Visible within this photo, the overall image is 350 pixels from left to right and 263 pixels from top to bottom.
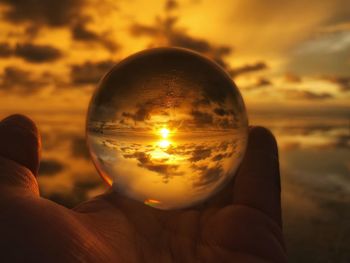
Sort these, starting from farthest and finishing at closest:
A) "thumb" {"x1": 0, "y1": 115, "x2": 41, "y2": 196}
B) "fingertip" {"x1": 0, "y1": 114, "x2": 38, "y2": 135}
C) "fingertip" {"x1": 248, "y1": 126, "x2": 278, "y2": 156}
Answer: "fingertip" {"x1": 248, "y1": 126, "x2": 278, "y2": 156}, "fingertip" {"x1": 0, "y1": 114, "x2": 38, "y2": 135}, "thumb" {"x1": 0, "y1": 115, "x2": 41, "y2": 196}

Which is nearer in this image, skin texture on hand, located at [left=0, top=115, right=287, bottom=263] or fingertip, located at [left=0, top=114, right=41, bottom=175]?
skin texture on hand, located at [left=0, top=115, right=287, bottom=263]

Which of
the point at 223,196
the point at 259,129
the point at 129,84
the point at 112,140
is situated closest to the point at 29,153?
the point at 112,140

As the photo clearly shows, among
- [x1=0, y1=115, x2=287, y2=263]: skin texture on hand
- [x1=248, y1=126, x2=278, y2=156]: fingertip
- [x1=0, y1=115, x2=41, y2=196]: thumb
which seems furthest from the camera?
[x1=248, y1=126, x2=278, y2=156]: fingertip

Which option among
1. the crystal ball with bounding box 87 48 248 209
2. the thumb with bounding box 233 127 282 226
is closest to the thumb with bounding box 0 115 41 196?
the crystal ball with bounding box 87 48 248 209

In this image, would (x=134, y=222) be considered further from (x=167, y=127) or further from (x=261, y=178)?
(x=167, y=127)

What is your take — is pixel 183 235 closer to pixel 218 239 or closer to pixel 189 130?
pixel 218 239

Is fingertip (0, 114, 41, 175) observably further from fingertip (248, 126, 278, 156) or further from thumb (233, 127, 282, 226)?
fingertip (248, 126, 278, 156)

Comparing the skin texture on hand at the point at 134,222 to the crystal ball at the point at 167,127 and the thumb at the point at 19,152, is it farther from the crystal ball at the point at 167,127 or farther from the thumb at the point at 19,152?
the crystal ball at the point at 167,127
